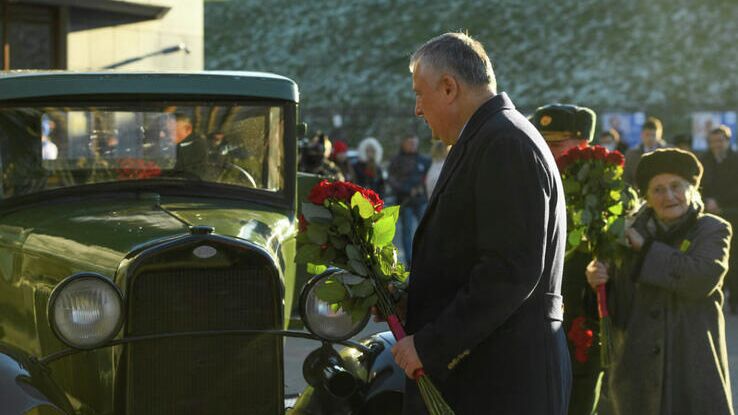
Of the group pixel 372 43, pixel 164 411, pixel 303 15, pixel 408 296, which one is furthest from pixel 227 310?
pixel 303 15

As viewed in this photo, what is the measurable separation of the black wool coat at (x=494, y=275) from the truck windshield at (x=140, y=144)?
10.2 feet

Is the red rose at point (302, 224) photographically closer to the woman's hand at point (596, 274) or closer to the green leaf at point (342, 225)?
the green leaf at point (342, 225)

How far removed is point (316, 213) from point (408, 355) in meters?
0.71

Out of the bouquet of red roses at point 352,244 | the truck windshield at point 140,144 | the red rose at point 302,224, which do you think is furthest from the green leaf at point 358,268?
the truck windshield at point 140,144

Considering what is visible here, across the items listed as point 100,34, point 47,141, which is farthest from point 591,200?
point 100,34

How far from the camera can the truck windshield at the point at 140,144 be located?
266 inches

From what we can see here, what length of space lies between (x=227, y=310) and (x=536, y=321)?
185 cm

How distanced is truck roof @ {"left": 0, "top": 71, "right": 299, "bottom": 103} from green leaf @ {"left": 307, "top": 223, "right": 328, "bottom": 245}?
263 cm

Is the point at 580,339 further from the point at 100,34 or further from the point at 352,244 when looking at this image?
the point at 100,34

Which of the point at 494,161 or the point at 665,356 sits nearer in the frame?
the point at 494,161

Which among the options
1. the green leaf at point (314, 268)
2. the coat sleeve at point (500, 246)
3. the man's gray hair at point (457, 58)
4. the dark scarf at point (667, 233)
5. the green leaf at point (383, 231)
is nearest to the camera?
the coat sleeve at point (500, 246)

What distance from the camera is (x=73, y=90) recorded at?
6773 millimetres

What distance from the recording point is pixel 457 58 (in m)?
3.99

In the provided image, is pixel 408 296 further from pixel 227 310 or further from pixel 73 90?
pixel 73 90
